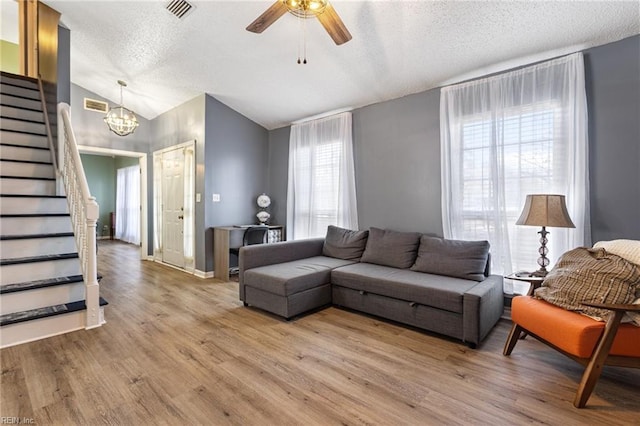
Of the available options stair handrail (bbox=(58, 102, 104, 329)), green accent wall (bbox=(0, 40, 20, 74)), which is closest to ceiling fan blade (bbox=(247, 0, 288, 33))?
stair handrail (bbox=(58, 102, 104, 329))

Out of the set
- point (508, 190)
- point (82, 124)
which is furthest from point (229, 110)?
point (508, 190)

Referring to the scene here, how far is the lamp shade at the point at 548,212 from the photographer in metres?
2.40

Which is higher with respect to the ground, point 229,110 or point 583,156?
point 229,110

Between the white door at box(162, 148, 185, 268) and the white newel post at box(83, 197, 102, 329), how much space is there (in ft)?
7.87

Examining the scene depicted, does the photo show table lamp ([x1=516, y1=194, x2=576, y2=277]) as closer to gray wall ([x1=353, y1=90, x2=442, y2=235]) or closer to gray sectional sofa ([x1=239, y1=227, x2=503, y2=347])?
gray sectional sofa ([x1=239, y1=227, x2=503, y2=347])

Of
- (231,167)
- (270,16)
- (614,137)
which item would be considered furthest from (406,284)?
(231,167)

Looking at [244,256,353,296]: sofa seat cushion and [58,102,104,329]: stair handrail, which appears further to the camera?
[244,256,353,296]: sofa seat cushion

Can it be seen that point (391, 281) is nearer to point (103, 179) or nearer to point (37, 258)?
point (37, 258)

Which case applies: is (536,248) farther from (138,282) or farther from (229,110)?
(138,282)

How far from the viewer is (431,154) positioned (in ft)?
11.8

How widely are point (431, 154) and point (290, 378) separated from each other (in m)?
2.83

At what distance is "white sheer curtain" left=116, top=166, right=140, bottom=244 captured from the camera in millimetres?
8133

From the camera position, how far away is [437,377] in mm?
2021

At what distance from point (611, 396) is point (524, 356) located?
527mm
